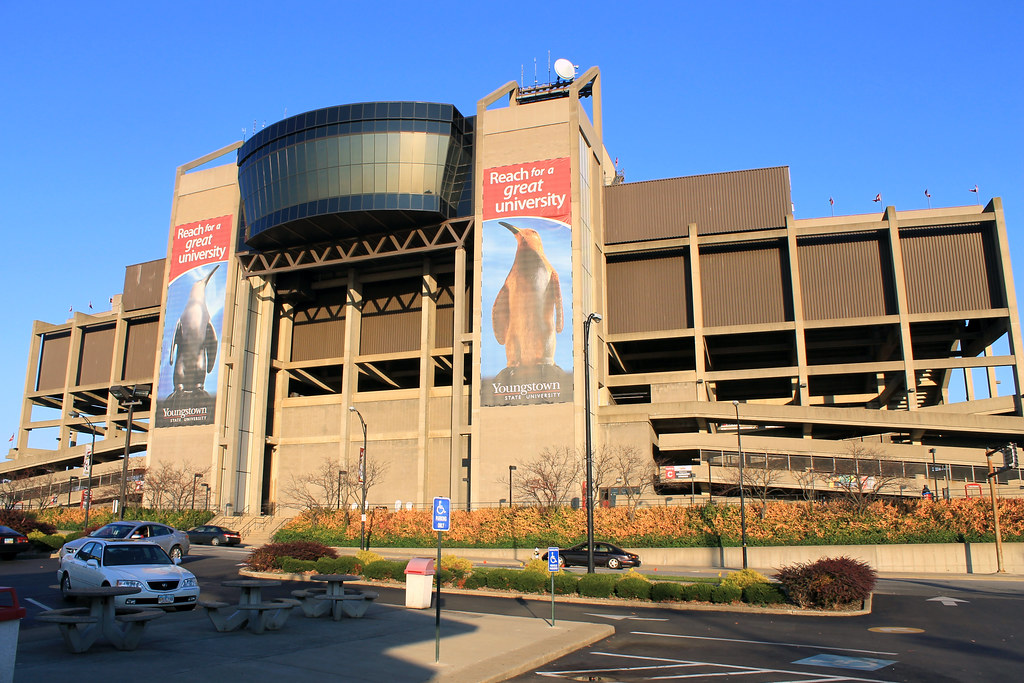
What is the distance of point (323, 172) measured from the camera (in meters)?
62.3

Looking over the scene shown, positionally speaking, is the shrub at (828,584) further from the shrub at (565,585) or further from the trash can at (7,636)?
the trash can at (7,636)

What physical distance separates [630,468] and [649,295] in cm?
1720

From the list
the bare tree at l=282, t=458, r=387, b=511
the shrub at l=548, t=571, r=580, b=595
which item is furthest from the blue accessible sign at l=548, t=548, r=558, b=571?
the bare tree at l=282, t=458, r=387, b=511

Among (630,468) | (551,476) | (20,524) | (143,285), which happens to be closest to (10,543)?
(20,524)

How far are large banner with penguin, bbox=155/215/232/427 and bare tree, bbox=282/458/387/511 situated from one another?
9295 mm

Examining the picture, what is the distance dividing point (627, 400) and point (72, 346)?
58315mm

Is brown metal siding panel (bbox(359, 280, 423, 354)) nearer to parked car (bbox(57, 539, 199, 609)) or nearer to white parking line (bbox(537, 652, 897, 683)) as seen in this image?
parked car (bbox(57, 539, 199, 609))

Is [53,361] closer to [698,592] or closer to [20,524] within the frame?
[20,524]

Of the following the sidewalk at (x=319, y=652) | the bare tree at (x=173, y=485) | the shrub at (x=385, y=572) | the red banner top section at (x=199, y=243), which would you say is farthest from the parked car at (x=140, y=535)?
the red banner top section at (x=199, y=243)

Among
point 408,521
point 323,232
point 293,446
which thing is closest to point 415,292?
point 323,232

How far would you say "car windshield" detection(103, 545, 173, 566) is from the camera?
18688 millimetres

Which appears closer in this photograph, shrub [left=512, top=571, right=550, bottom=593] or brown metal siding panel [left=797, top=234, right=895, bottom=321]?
shrub [left=512, top=571, right=550, bottom=593]

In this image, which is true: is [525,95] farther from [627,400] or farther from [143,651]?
[143,651]

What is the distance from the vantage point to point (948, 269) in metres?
59.9
